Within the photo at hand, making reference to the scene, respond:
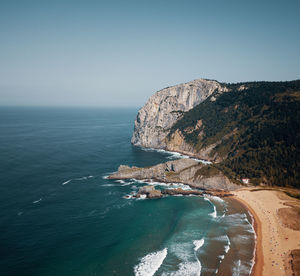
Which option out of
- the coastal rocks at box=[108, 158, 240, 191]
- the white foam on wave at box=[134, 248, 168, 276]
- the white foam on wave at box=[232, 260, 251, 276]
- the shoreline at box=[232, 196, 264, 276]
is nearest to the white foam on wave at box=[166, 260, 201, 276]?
the white foam on wave at box=[134, 248, 168, 276]

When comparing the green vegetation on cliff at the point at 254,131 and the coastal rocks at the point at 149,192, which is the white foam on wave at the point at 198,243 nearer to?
the coastal rocks at the point at 149,192

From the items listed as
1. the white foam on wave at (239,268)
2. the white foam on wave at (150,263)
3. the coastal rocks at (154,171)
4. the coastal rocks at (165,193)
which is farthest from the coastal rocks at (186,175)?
the white foam on wave at (150,263)

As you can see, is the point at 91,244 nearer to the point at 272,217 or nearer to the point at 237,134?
the point at 272,217

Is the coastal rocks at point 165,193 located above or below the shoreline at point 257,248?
above

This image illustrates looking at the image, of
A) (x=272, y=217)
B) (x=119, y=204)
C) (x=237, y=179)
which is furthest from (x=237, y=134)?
(x=119, y=204)

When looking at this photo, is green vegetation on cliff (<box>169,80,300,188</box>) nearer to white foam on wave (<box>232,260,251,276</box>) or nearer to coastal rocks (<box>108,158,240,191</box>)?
coastal rocks (<box>108,158,240,191</box>)

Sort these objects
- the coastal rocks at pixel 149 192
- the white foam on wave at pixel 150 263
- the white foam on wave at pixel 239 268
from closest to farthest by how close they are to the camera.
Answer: the white foam on wave at pixel 239 268 → the white foam on wave at pixel 150 263 → the coastal rocks at pixel 149 192
